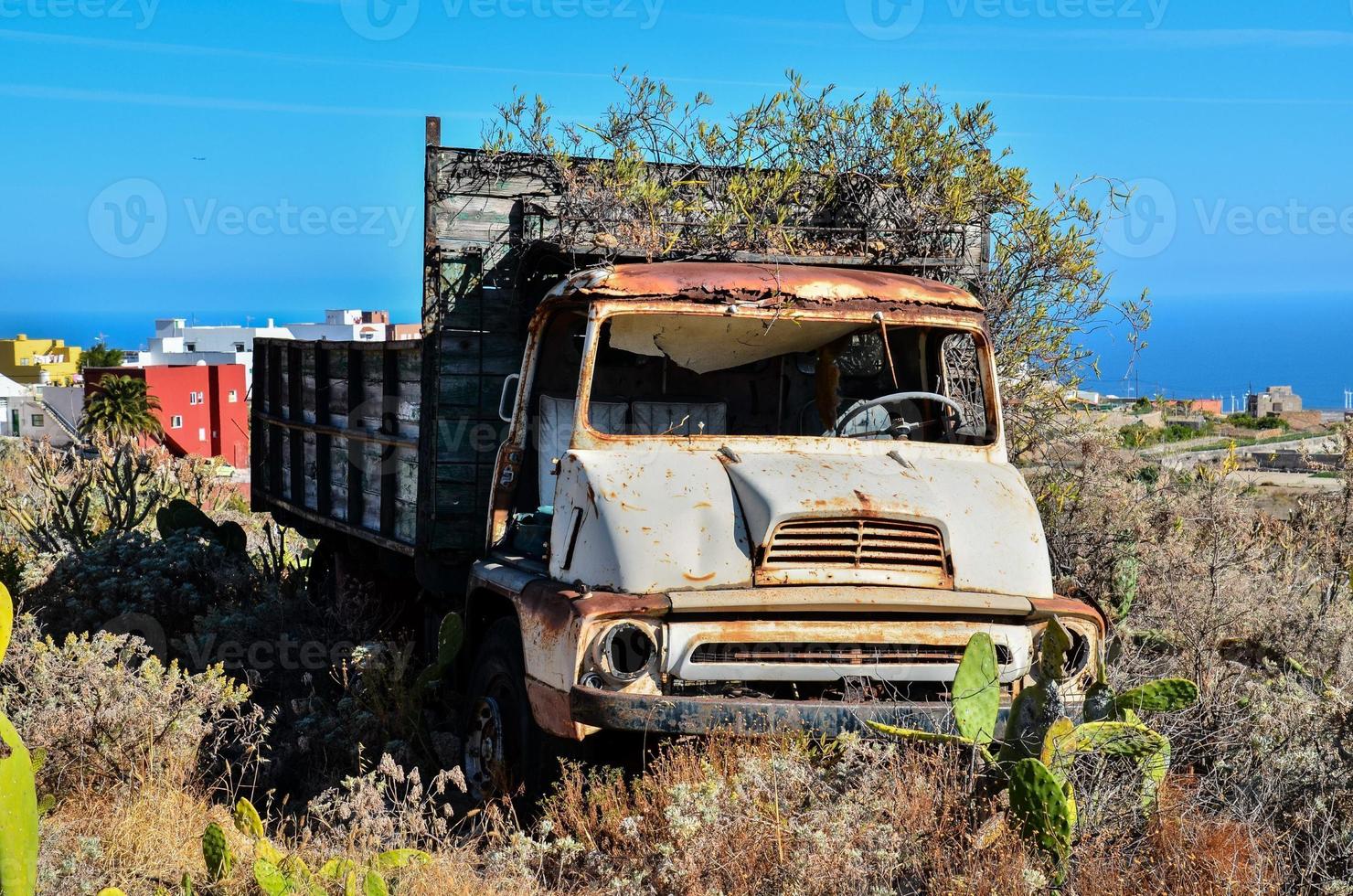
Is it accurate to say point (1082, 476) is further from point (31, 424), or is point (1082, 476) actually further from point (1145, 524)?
point (31, 424)

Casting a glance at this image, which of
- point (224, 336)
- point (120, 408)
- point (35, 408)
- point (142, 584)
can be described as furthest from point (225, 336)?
point (142, 584)

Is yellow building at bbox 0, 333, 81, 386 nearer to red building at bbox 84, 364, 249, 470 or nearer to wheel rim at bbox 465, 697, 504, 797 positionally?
red building at bbox 84, 364, 249, 470

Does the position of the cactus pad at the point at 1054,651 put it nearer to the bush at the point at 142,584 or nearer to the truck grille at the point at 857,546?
the truck grille at the point at 857,546

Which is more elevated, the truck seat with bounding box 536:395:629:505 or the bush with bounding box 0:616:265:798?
the truck seat with bounding box 536:395:629:505

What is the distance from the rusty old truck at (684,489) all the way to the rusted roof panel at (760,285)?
0.01m

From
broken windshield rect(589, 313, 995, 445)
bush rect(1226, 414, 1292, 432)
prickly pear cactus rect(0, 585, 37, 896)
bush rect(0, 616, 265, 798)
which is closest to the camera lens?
prickly pear cactus rect(0, 585, 37, 896)

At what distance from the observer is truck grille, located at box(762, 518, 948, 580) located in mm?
4945

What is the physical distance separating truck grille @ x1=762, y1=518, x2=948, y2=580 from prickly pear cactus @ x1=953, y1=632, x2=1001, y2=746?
23.6 inches

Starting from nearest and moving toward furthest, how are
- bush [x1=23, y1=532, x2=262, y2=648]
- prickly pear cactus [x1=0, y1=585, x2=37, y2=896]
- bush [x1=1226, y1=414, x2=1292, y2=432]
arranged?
1. prickly pear cactus [x1=0, y1=585, x2=37, y2=896]
2. bush [x1=23, y1=532, x2=262, y2=648]
3. bush [x1=1226, y1=414, x2=1292, y2=432]

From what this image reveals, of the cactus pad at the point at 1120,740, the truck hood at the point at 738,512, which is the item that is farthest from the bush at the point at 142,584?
the cactus pad at the point at 1120,740

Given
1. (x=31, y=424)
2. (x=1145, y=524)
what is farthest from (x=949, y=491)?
(x=31, y=424)

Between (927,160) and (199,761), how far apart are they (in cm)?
533

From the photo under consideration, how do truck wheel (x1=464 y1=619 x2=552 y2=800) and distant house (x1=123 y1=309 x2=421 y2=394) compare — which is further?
distant house (x1=123 y1=309 x2=421 y2=394)

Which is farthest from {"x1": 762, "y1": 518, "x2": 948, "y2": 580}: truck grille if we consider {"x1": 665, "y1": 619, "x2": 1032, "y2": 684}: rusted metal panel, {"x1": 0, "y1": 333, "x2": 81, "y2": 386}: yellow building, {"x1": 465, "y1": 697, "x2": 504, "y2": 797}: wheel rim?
{"x1": 0, "y1": 333, "x2": 81, "y2": 386}: yellow building
